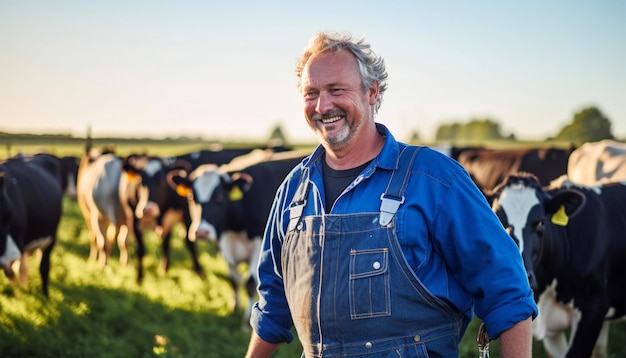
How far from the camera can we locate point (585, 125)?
31969mm

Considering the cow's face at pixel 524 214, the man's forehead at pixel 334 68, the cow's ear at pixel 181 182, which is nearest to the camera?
the man's forehead at pixel 334 68

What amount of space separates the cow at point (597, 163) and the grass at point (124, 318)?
2.03 m

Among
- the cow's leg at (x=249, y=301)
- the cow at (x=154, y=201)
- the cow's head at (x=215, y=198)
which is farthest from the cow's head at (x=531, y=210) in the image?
the cow at (x=154, y=201)

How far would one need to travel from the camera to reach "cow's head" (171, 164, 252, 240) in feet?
26.3

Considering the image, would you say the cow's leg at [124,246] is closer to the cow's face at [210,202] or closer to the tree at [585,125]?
the cow's face at [210,202]

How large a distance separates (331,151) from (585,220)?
327 centimetres

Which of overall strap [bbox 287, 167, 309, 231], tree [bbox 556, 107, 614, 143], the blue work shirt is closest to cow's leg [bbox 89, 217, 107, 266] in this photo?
overall strap [bbox 287, 167, 309, 231]

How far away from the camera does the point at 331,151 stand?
7.91ft

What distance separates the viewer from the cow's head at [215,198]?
8023 mm

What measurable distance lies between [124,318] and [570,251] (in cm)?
484

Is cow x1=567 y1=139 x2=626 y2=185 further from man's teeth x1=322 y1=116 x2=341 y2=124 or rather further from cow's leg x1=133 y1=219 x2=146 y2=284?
cow's leg x1=133 y1=219 x2=146 y2=284

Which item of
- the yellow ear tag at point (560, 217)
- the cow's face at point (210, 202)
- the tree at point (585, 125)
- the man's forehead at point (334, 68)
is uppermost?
the tree at point (585, 125)

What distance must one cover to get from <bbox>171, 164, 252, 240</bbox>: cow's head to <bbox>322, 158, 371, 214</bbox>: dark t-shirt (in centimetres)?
565

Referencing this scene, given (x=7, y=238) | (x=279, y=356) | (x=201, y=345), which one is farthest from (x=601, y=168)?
(x=7, y=238)
